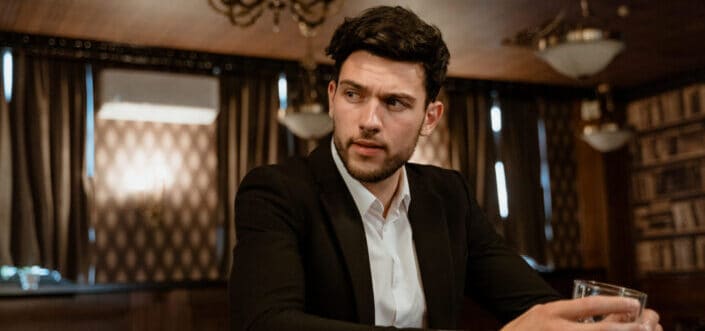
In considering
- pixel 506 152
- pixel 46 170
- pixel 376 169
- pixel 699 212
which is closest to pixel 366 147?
pixel 376 169

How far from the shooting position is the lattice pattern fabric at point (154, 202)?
660cm

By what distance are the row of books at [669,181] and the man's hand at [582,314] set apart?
745 centimetres

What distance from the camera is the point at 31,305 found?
6.20 metres

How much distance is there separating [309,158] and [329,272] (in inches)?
10.2

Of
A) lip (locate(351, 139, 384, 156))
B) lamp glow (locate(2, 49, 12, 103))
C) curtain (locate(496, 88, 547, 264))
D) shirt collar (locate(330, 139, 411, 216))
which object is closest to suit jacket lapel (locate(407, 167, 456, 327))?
shirt collar (locate(330, 139, 411, 216))

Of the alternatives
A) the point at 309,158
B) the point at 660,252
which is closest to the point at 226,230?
the point at 660,252

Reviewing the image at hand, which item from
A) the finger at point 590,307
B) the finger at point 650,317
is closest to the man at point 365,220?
the finger at point 650,317

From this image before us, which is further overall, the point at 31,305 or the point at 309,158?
the point at 31,305

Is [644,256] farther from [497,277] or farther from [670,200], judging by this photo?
[497,277]

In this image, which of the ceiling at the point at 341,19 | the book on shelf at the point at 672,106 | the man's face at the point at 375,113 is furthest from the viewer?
the book on shelf at the point at 672,106

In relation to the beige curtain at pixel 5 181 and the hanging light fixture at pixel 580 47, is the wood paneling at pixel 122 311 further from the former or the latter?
the hanging light fixture at pixel 580 47

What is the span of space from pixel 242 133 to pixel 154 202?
973mm

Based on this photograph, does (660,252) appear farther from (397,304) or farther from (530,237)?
(397,304)

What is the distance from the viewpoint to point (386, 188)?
5.26 ft
